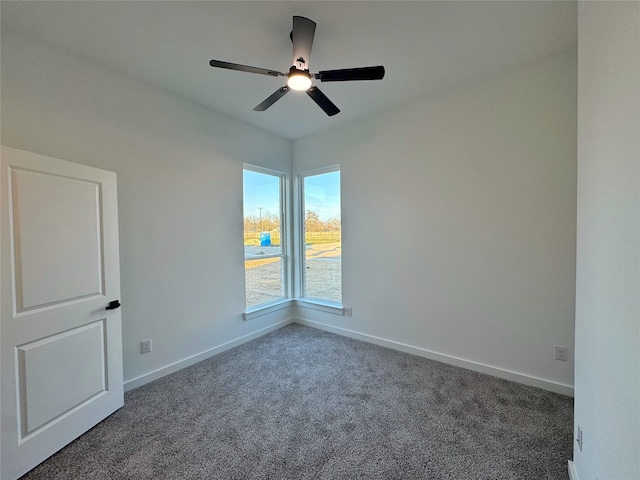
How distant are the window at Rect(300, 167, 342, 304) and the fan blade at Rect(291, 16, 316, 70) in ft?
5.87

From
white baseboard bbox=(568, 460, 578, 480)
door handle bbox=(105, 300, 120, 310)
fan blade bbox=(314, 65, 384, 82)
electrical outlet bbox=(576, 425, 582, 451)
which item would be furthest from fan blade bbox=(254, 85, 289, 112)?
white baseboard bbox=(568, 460, 578, 480)

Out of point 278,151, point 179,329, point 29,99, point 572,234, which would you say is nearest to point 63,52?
point 29,99

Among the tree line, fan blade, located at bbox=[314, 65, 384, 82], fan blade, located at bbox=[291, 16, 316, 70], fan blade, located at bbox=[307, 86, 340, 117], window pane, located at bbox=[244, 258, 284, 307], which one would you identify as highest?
fan blade, located at bbox=[291, 16, 316, 70]

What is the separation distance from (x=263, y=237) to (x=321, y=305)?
1295mm

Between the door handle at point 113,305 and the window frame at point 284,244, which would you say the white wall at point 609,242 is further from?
the window frame at point 284,244

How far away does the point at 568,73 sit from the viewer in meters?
2.06

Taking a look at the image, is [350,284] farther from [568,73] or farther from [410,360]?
[568,73]

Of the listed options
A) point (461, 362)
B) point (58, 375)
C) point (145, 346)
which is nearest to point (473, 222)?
point (461, 362)

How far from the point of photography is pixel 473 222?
8.30ft

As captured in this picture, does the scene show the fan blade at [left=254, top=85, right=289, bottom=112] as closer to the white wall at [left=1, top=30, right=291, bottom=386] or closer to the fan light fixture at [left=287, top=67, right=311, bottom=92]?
the fan light fixture at [left=287, top=67, right=311, bottom=92]

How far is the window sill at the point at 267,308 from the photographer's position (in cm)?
338

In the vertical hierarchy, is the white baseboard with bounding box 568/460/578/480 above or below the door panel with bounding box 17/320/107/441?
below

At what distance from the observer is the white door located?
1.48 meters

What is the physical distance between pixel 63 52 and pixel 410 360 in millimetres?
4152
